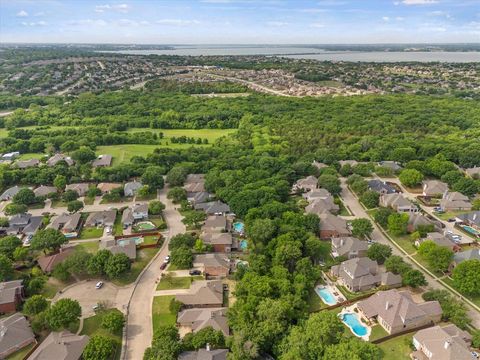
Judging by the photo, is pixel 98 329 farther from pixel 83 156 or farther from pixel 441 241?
pixel 83 156

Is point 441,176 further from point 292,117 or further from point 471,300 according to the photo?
point 292,117

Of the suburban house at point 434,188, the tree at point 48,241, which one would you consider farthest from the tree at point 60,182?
the suburban house at point 434,188

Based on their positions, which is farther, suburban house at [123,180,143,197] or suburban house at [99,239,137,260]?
suburban house at [123,180,143,197]

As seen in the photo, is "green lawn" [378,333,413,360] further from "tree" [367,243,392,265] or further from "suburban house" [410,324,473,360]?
"tree" [367,243,392,265]

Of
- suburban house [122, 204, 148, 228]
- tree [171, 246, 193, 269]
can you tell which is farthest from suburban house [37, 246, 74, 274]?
tree [171, 246, 193, 269]

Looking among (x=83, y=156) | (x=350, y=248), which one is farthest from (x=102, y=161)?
(x=350, y=248)

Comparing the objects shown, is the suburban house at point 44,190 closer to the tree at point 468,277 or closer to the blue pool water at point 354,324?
the blue pool water at point 354,324

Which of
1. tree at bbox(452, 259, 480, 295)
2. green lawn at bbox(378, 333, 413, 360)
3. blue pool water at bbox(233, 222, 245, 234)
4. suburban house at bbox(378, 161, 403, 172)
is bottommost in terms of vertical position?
blue pool water at bbox(233, 222, 245, 234)
